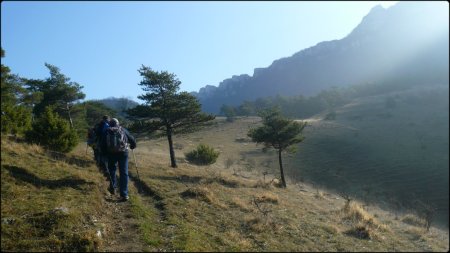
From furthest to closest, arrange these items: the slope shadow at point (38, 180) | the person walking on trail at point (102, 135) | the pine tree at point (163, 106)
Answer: the pine tree at point (163, 106) → the person walking on trail at point (102, 135) → the slope shadow at point (38, 180)

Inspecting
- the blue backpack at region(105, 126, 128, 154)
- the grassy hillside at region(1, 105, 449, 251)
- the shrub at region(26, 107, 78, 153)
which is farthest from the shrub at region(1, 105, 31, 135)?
the blue backpack at region(105, 126, 128, 154)

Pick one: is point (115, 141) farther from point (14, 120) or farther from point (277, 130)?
point (277, 130)

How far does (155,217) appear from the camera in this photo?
11469 millimetres

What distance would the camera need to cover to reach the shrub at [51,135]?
896 inches

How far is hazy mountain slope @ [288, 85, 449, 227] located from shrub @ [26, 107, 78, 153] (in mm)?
31020

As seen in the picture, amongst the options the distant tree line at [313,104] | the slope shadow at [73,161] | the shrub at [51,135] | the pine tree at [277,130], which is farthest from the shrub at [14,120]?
the distant tree line at [313,104]

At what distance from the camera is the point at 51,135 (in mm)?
22875

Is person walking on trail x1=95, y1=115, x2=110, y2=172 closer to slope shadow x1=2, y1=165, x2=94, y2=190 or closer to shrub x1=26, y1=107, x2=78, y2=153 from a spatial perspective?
slope shadow x1=2, y1=165, x2=94, y2=190

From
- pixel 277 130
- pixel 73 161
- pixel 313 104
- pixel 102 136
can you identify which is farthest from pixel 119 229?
pixel 313 104

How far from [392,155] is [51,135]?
169ft

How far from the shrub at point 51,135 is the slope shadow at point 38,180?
1011 centimetres

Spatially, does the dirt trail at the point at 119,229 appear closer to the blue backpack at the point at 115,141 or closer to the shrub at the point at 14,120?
the blue backpack at the point at 115,141

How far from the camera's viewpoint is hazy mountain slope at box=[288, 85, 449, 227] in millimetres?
Result: 44628

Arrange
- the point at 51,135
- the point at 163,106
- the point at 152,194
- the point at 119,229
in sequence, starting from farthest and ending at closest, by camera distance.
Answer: the point at 163,106
the point at 51,135
the point at 152,194
the point at 119,229
